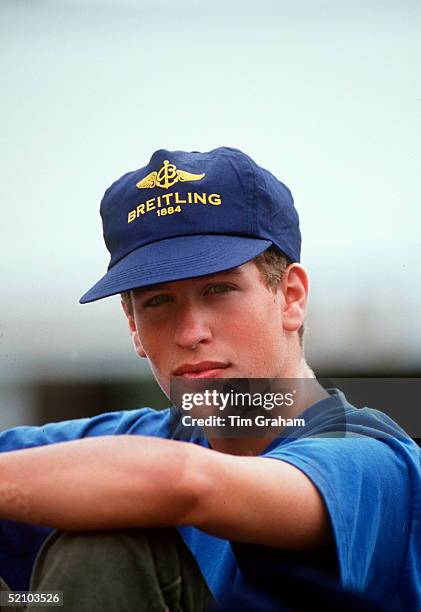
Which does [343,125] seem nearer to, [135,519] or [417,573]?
Answer: [417,573]

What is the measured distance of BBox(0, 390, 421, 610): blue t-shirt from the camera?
3.59 ft

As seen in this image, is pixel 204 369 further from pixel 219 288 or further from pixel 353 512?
pixel 353 512

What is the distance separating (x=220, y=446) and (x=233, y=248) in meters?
0.36

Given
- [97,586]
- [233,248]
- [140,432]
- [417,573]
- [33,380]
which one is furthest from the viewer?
[33,380]

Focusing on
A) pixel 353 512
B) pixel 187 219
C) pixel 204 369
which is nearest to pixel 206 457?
pixel 353 512

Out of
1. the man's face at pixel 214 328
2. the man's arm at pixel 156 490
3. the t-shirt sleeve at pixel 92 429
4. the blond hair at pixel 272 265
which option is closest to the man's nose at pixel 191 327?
the man's face at pixel 214 328

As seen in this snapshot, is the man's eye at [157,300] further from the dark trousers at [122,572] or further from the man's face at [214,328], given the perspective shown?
the dark trousers at [122,572]

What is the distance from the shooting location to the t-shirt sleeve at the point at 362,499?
1.08 meters

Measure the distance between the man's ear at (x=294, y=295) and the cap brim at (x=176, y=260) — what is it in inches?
5.7

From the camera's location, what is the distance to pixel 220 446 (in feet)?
4.95

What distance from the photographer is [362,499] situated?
3.77 ft

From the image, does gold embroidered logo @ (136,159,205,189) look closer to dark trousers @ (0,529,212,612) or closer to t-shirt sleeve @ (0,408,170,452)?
t-shirt sleeve @ (0,408,170,452)

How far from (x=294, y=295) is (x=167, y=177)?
33cm

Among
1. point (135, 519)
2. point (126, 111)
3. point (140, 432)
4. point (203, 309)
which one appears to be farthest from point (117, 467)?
point (126, 111)
